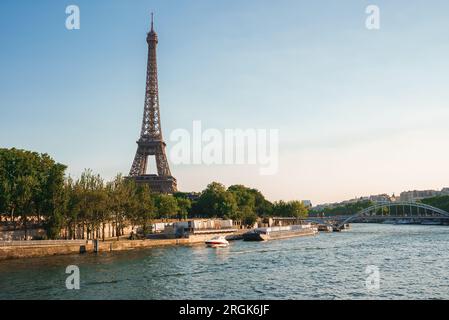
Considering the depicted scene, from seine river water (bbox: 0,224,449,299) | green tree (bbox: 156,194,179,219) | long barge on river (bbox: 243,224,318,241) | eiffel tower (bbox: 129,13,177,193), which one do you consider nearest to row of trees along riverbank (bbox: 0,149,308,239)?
seine river water (bbox: 0,224,449,299)

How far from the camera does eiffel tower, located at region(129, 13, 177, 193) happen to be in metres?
118

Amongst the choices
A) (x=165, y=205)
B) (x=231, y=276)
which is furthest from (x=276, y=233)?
(x=231, y=276)

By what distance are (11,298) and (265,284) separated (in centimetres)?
1723

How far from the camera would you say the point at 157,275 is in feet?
126

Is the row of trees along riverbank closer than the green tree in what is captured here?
Yes

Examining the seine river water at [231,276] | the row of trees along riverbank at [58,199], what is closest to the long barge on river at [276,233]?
the row of trees along riverbank at [58,199]

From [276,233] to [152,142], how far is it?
140 feet

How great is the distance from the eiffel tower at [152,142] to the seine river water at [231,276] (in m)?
62.4

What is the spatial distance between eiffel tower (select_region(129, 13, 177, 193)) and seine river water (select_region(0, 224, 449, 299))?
62.4m

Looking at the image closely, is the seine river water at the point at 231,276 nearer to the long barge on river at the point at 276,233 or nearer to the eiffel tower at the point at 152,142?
the long barge on river at the point at 276,233

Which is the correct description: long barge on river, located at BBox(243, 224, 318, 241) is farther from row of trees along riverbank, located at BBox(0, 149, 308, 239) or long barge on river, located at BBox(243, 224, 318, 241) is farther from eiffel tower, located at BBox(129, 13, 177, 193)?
eiffel tower, located at BBox(129, 13, 177, 193)

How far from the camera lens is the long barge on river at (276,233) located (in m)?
87.6

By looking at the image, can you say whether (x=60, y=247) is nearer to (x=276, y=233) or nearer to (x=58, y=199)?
(x=58, y=199)

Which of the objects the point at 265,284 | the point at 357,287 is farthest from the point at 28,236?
the point at 357,287
